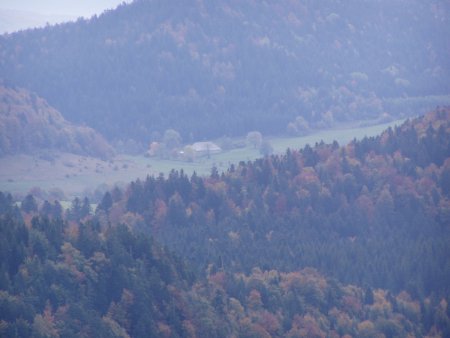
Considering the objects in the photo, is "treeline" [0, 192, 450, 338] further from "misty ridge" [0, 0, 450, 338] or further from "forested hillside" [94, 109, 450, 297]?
"forested hillside" [94, 109, 450, 297]

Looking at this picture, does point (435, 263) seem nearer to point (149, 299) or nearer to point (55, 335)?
point (149, 299)

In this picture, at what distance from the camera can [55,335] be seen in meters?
96.1

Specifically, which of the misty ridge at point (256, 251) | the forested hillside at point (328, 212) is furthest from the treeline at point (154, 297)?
the forested hillside at point (328, 212)

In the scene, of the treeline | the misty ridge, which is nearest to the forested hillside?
the misty ridge

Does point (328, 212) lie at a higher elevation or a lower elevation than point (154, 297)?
higher

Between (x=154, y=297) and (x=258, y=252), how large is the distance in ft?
108

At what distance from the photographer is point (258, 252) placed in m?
141

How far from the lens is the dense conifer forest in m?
106

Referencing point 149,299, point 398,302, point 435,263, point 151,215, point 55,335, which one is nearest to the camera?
point 55,335

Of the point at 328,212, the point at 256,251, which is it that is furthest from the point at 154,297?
the point at 328,212

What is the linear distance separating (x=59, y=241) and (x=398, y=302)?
124ft

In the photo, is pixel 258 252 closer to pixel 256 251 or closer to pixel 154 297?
pixel 256 251

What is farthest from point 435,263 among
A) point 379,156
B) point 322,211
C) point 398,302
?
point 379,156

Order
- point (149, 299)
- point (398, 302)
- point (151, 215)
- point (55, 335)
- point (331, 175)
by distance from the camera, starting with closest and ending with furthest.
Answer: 1. point (55, 335)
2. point (149, 299)
3. point (398, 302)
4. point (151, 215)
5. point (331, 175)
